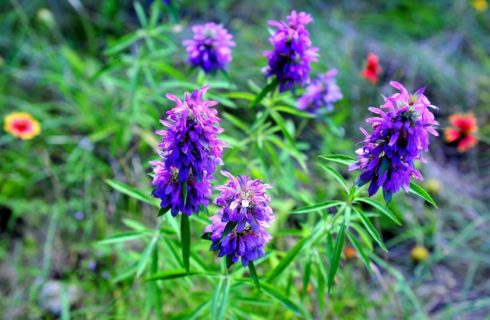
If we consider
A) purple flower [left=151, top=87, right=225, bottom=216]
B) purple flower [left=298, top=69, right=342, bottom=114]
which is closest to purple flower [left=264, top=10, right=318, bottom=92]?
purple flower [left=298, top=69, right=342, bottom=114]

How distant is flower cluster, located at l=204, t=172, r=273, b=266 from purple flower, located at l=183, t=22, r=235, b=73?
1.10 meters

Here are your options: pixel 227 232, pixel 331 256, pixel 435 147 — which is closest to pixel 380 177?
pixel 331 256

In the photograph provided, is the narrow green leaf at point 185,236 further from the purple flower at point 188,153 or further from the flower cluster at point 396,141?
the flower cluster at point 396,141

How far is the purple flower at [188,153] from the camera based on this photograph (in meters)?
1.72

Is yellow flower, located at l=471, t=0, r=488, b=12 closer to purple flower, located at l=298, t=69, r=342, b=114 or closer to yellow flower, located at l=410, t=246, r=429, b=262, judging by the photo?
yellow flower, located at l=410, t=246, r=429, b=262

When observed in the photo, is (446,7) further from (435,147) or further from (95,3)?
(95,3)

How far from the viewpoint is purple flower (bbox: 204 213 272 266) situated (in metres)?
1.90

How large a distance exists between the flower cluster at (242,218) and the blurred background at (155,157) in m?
0.57

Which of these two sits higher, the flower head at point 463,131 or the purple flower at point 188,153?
the flower head at point 463,131

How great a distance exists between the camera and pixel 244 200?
179cm

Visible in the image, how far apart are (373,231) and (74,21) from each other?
402 cm

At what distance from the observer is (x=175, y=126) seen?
5.68 ft

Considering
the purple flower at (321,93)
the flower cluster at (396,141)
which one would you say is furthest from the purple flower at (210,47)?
the flower cluster at (396,141)

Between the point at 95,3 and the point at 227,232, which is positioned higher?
the point at 95,3
